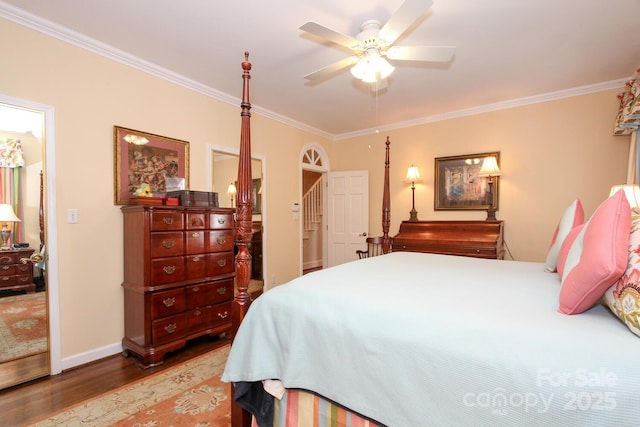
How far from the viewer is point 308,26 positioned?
172 centimetres

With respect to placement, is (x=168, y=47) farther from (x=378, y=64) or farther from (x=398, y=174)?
(x=398, y=174)

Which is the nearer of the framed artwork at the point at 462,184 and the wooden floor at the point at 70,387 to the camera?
the wooden floor at the point at 70,387

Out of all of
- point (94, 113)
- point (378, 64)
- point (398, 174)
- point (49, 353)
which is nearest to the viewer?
point (378, 64)

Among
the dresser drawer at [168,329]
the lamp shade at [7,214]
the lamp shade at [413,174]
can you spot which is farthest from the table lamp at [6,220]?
the lamp shade at [413,174]

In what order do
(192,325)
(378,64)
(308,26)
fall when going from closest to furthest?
(308,26) < (378,64) < (192,325)

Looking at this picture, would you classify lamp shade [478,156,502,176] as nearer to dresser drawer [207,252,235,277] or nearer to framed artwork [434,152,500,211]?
framed artwork [434,152,500,211]

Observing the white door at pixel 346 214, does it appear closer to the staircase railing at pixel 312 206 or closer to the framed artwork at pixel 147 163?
the staircase railing at pixel 312 206

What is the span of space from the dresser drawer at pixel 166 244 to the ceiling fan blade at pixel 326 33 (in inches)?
73.6

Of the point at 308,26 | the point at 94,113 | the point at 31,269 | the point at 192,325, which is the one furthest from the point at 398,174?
the point at 31,269

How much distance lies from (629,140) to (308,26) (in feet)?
11.7

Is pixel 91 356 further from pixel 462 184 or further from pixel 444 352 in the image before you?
pixel 462 184

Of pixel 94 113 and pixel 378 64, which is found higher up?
pixel 378 64

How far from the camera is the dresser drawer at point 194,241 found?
2.60m

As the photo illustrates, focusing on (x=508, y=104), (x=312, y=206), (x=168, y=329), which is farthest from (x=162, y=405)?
(x=312, y=206)
